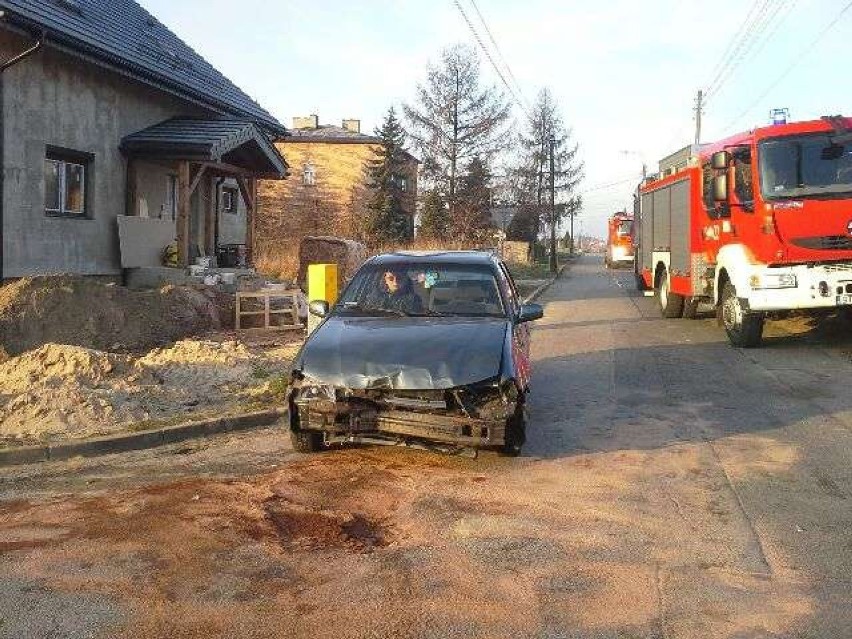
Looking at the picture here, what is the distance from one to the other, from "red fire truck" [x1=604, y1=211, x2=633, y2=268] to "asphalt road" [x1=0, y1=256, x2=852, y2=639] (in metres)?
39.3

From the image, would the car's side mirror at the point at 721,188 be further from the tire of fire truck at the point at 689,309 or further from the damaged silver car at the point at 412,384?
the damaged silver car at the point at 412,384

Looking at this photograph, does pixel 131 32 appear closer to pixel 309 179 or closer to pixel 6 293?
pixel 6 293

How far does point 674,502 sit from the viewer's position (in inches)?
214

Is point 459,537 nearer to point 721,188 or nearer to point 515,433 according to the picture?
point 515,433

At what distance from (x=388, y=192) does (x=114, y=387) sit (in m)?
42.7

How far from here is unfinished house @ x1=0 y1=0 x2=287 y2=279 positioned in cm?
1365

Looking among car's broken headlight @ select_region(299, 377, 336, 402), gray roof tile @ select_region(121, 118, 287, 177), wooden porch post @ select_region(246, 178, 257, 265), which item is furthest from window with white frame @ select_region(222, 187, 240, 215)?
car's broken headlight @ select_region(299, 377, 336, 402)

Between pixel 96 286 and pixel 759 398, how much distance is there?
9553 millimetres

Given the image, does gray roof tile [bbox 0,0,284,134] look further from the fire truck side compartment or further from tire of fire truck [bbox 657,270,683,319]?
tire of fire truck [bbox 657,270,683,319]

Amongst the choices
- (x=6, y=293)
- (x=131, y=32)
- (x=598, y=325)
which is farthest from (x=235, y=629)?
(x=131, y=32)

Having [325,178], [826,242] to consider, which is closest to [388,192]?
[325,178]

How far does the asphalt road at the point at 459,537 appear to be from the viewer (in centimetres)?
373

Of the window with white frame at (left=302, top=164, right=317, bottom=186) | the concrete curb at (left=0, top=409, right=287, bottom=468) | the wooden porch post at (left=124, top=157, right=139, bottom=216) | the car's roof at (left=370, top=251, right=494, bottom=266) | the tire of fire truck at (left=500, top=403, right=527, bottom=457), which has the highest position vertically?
the window with white frame at (left=302, top=164, right=317, bottom=186)

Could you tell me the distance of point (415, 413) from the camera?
19.6 ft
